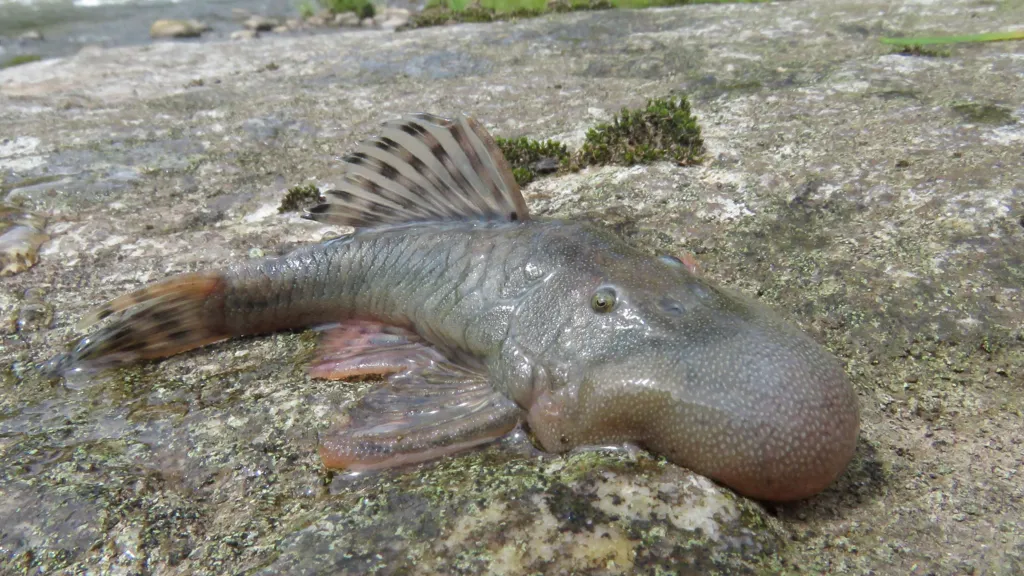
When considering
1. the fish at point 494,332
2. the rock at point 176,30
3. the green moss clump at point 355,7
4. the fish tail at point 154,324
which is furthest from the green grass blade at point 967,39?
the rock at point 176,30

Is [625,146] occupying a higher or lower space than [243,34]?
lower

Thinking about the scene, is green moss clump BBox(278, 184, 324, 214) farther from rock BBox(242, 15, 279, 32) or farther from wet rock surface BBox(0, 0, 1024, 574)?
rock BBox(242, 15, 279, 32)

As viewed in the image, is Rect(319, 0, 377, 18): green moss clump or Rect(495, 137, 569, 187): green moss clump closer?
Rect(495, 137, 569, 187): green moss clump

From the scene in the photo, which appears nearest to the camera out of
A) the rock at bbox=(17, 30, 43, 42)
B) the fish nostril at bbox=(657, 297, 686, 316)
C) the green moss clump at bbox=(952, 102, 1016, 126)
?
the fish nostril at bbox=(657, 297, 686, 316)

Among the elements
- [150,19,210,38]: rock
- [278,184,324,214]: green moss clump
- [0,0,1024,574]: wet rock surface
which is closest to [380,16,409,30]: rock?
[150,19,210,38]: rock

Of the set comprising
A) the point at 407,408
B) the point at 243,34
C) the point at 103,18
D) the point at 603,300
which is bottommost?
the point at 407,408

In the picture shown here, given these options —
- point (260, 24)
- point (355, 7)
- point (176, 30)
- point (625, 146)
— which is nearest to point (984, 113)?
point (625, 146)

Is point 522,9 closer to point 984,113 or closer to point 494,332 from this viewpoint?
point 984,113
